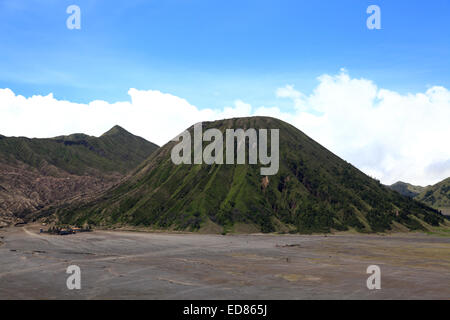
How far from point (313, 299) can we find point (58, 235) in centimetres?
13099

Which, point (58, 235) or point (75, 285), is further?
point (58, 235)

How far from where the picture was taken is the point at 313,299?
39.6 meters

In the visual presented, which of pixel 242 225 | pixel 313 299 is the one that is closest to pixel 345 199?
pixel 242 225

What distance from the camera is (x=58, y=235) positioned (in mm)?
141625

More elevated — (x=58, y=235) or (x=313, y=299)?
(x=313, y=299)

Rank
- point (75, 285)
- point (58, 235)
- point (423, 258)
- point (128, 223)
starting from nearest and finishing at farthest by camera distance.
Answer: point (75, 285) → point (423, 258) → point (58, 235) → point (128, 223)
